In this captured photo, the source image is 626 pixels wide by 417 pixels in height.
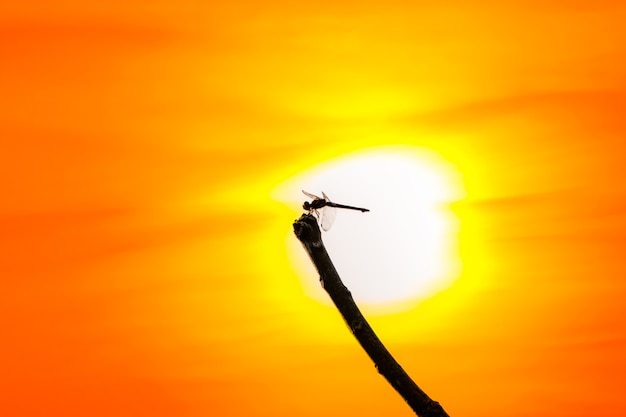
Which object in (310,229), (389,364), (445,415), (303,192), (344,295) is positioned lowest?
(445,415)

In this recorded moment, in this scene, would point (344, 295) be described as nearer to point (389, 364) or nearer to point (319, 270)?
point (319, 270)

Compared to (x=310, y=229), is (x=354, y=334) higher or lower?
lower

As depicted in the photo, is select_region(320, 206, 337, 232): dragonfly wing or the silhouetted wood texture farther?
select_region(320, 206, 337, 232): dragonfly wing

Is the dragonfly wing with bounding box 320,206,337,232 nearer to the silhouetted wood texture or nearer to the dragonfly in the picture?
the dragonfly

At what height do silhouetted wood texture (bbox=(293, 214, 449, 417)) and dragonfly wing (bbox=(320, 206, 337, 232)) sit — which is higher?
dragonfly wing (bbox=(320, 206, 337, 232))

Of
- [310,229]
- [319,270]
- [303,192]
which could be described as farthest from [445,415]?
[303,192]

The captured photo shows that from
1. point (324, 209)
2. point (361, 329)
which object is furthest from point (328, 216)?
point (361, 329)

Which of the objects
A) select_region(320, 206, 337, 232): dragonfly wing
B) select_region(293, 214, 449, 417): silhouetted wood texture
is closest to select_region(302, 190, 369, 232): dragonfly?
select_region(320, 206, 337, 232): dragonfly wing

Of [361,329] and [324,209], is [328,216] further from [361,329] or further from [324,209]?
[361,329]
